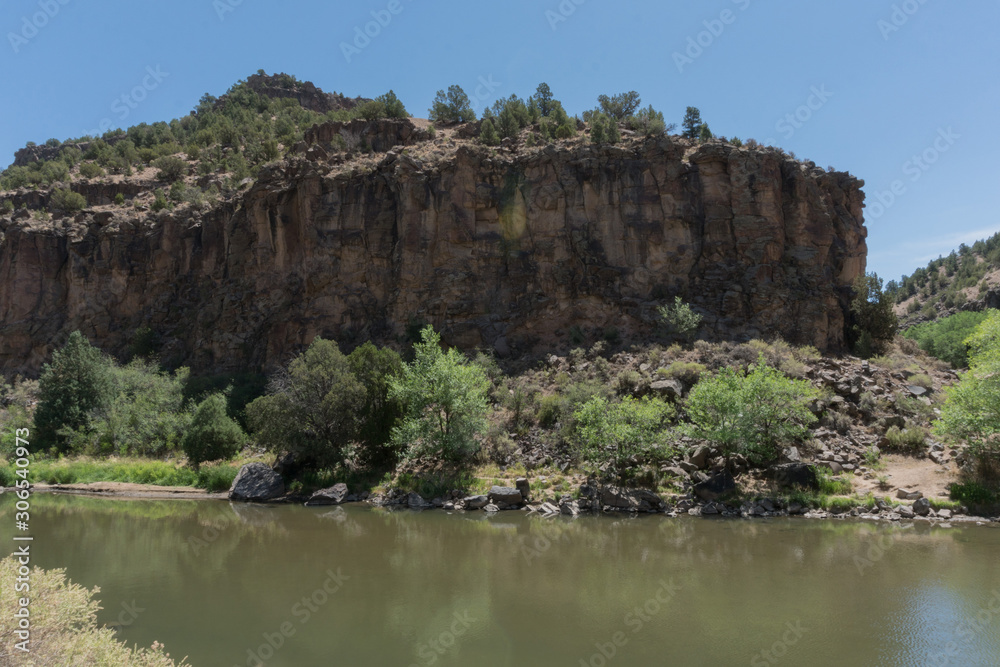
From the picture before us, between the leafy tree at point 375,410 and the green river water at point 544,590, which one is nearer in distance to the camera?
the green river water at point 544,590

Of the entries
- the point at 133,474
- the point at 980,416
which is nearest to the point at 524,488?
the point at 980,416

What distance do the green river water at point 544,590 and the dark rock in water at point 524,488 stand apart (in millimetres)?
3569

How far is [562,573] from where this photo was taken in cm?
1509

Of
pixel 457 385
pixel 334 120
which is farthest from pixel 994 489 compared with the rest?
pixel 334 120

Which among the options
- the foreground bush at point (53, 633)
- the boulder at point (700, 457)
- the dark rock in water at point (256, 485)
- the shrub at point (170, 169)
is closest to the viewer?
the foreground bush at point (53, 633)

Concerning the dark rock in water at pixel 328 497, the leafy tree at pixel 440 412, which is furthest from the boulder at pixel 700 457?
the dark rock in water at pixel 328 497

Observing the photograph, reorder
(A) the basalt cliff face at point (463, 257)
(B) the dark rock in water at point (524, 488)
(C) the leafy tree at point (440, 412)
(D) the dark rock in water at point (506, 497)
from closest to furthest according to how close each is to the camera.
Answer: (D) the dark rock in water at point (506, 497) < (B) the dark rock in water at point (524, 488) < (C) the leafy tree at point (440, 412) < (A) the basalt cliff face at point (463, 257)

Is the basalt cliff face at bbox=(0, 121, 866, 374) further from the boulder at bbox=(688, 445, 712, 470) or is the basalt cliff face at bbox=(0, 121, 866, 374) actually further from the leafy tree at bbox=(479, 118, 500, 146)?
the boulder at bbox=(688, 445, 712, 470)

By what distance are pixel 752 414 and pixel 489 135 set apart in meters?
32.9

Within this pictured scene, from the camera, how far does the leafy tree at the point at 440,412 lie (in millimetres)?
27922

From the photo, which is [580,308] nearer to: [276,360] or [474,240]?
[474,240]

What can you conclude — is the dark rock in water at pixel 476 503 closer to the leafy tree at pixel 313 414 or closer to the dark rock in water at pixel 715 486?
the leafy tree at pixel 313 414

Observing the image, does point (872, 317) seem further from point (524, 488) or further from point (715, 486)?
point (524, 488)

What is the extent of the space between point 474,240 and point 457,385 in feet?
57.1
